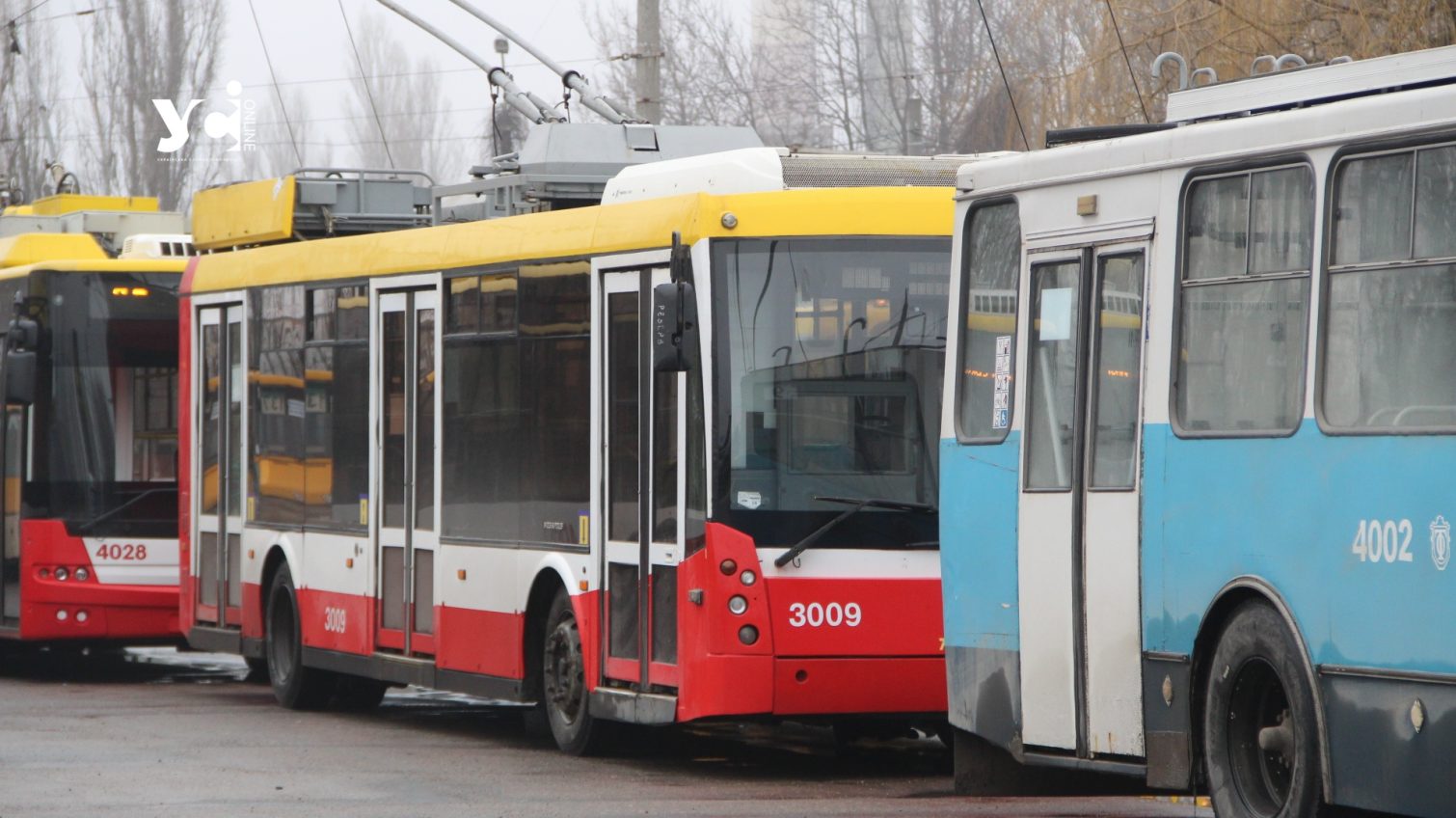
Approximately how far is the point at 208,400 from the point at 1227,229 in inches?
445

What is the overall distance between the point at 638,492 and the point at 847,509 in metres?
1.25

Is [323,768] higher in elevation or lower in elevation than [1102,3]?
lower

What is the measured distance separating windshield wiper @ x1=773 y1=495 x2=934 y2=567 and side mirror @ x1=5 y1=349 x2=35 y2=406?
9309 millimetres

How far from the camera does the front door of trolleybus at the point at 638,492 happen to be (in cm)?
1252

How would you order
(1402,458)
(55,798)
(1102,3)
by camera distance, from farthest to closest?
(1102,3) → (55,798) → (1402,458)

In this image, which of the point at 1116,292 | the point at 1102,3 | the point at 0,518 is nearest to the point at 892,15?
the point at 1102,3

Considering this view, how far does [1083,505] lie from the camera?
974 cm

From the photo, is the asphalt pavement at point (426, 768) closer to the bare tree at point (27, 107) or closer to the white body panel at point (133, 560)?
the white body panel at point (133, 560)

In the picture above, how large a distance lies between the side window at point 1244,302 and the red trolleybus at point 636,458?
3077 mm

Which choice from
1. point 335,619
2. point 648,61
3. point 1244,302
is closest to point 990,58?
point 648,61

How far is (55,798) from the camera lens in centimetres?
1170

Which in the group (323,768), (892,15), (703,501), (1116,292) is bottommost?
(323,768)

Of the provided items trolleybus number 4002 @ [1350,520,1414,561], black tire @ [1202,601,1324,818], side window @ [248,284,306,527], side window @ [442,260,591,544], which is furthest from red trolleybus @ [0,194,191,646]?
trolleybus number 4002 @ [1350,520,1414,561]

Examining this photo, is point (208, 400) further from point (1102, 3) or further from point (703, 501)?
point (1102, 3)
